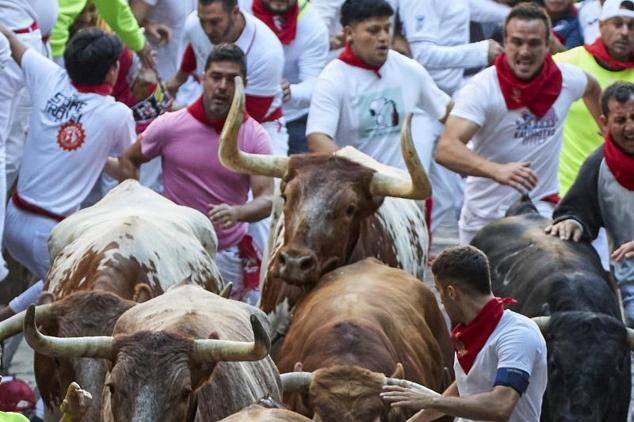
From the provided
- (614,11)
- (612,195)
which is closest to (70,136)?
(612,195)

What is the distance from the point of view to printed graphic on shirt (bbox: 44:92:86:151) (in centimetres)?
1243

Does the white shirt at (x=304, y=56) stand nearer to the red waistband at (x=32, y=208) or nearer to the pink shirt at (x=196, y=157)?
the pink shirt at (x=196, y=157)

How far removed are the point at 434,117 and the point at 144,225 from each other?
3.42 m

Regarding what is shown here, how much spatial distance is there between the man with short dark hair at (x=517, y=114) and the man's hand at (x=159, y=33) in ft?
11.8

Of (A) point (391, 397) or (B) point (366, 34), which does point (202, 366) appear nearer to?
(A) point (391, 397)

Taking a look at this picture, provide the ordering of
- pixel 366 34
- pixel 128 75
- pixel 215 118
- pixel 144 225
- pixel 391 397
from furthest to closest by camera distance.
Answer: pixel 128 75 → pixel 366 34 → pixel 215 118 → pixel 144 225 → pixel 391 397

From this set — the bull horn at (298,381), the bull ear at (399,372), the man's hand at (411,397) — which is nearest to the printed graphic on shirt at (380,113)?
the bull ear at (399,372)

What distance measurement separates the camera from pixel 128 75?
46.0 ft

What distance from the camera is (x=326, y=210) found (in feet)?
34.8

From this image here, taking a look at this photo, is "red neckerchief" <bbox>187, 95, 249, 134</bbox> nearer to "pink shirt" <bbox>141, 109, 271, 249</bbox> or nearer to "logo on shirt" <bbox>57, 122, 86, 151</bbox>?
"pink shirt" <bbox>141, 109, 271, 249</bbox>

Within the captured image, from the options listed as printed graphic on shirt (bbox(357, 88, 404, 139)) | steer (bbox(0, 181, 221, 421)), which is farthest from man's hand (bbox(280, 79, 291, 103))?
steer (bbox(0, 181, 221, 421))

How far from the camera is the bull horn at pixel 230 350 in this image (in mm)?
8125

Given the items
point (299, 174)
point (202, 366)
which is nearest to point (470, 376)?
point (202, 366)

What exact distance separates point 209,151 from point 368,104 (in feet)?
4.43
